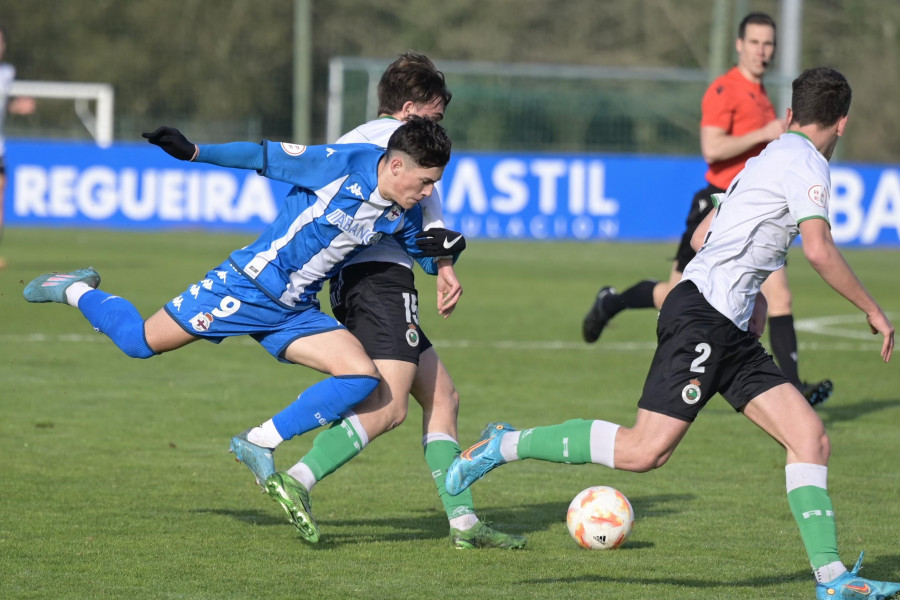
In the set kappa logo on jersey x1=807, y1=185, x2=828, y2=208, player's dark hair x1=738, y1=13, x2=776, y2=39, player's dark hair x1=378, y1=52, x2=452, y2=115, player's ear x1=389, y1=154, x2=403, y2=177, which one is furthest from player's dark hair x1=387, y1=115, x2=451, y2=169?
player's dark hair x1=738, y1=13, x2=776, y2=39

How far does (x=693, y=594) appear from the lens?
474 cm

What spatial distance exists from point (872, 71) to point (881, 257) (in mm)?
18950

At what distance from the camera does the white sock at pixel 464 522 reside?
546cm

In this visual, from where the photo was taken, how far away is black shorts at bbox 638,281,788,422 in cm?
478

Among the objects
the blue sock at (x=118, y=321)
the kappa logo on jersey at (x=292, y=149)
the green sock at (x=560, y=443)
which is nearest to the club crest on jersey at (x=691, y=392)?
the green sock at (x=560, y=443)

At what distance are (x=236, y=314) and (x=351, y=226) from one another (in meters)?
0.56

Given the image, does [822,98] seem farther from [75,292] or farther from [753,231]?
[75,292]

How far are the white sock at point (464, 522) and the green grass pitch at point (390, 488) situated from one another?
0.32ft

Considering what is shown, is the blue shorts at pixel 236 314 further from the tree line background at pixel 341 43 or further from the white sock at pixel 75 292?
the tree line background at pixel 341 43

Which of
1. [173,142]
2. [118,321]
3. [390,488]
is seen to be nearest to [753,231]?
[173,142]

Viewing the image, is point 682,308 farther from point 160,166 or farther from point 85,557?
point 160,166

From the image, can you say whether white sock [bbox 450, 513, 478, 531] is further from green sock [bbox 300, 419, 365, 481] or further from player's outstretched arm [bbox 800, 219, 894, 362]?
player's outstretched arm [bbox 800, 219, 894, 362]

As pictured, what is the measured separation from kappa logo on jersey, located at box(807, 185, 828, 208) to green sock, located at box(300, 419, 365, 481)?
6.36 feet

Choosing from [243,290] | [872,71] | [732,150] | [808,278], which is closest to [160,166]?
[808,278]
